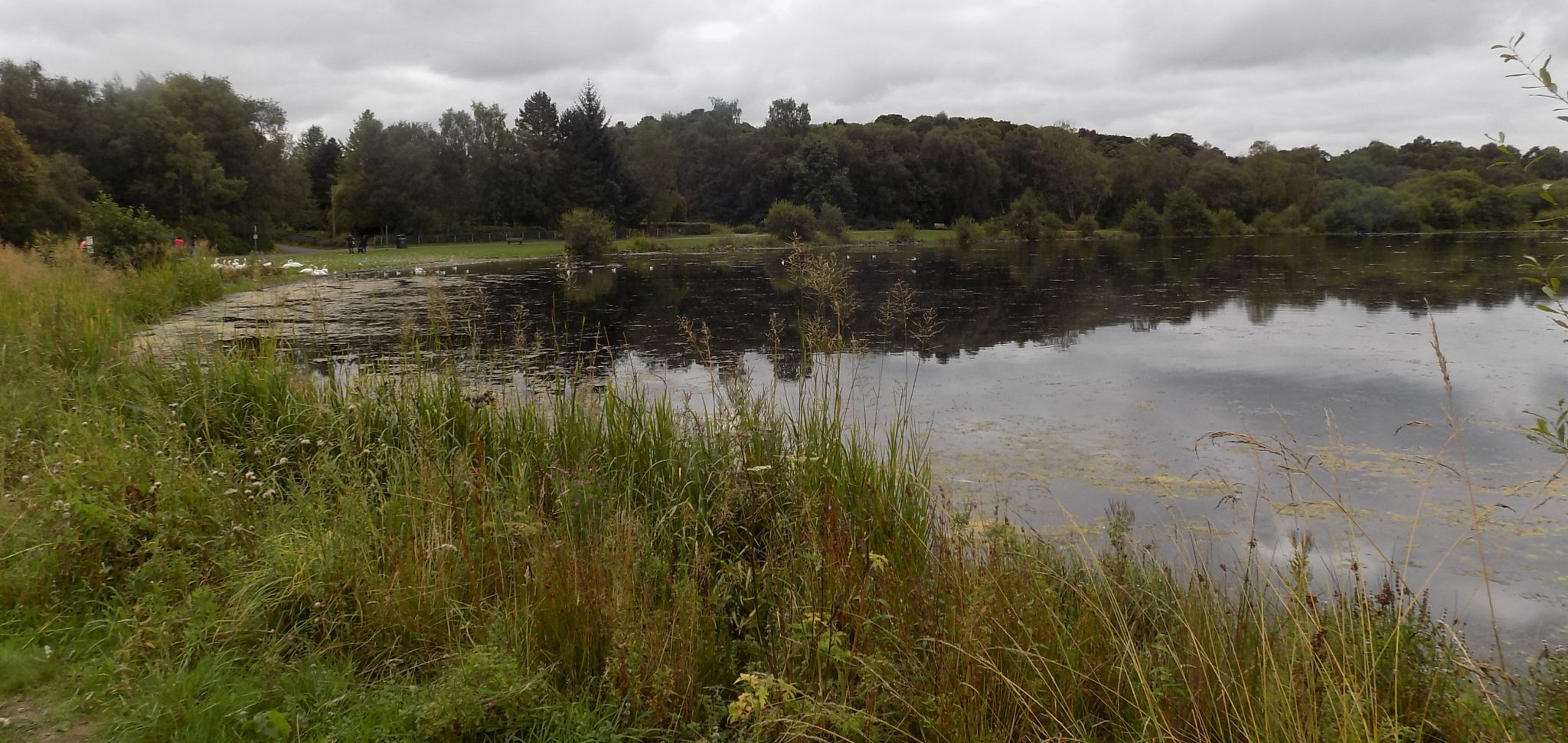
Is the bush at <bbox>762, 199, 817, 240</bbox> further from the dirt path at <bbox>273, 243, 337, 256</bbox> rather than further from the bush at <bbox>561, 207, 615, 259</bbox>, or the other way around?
the dirt path at <bbox>273, 243, 337, 256</bbox>

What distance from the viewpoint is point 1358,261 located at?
31922mm

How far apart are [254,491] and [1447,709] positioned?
5.19 metres

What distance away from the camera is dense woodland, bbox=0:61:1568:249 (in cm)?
4169

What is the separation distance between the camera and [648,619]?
314cm

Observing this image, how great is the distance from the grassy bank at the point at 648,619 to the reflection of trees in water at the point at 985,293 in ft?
7.38

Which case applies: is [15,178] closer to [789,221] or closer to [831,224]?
Result: [789,221]

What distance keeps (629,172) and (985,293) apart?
4163 cm

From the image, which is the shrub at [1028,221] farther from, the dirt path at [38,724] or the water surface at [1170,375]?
the dirt path at [38,724]

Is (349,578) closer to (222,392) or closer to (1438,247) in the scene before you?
(222,392)

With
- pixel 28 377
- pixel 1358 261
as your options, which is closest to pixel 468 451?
pixel 28 377

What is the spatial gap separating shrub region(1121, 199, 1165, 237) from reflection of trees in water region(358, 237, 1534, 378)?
23.8 meters

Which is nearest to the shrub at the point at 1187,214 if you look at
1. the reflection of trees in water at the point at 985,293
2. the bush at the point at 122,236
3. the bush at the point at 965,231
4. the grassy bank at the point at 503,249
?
the bush at the point at 965,231

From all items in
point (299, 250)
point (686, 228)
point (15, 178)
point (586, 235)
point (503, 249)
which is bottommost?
point (299, 250)

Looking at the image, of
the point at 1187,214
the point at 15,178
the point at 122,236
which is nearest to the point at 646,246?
the point at 15,178
